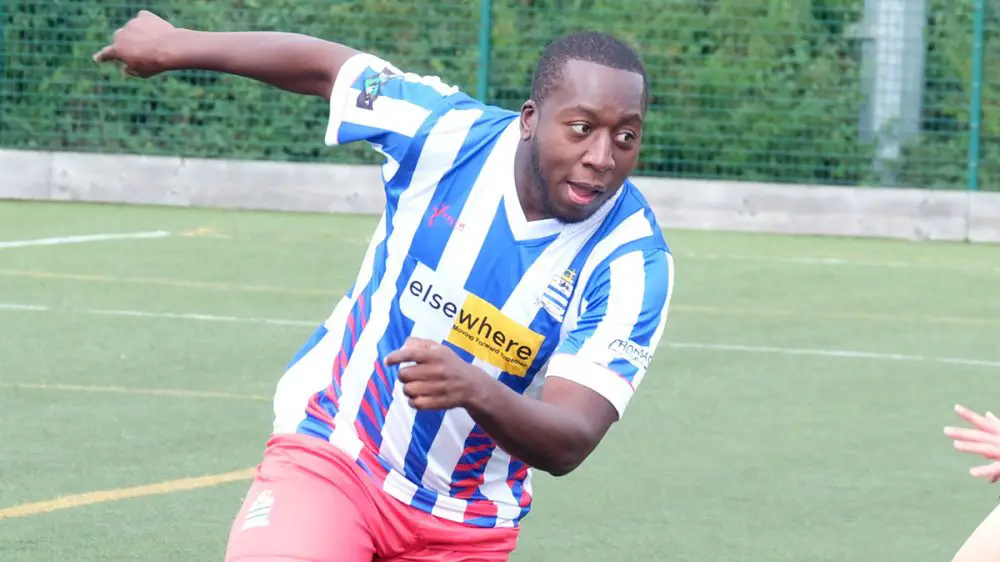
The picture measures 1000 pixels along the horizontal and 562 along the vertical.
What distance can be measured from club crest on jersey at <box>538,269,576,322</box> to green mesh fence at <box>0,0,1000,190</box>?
1357cm

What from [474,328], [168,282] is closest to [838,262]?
[168,282]

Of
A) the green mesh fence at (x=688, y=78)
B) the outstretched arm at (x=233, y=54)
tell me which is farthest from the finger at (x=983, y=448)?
the green mesh fence at (x=688, y=78)

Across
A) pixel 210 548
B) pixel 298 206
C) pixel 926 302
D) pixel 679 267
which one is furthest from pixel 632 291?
pixel 298 206

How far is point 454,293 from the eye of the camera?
457 cm

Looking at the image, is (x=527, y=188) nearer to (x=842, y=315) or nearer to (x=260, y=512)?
(x=260, y=512)

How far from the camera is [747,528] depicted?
23.2 feet

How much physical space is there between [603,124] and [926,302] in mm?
9396

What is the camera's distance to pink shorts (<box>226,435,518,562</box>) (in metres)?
4.41

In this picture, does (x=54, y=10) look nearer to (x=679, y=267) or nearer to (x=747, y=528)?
(x=679, y=267)

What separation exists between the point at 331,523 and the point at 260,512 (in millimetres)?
165

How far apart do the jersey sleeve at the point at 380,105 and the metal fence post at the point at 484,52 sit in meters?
13.9

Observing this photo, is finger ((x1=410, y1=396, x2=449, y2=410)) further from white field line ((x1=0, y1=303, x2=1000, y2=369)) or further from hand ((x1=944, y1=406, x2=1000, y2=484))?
white field line ((x1=0, y1=303, x2=1000, y2=369))

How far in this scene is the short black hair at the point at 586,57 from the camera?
4.39m

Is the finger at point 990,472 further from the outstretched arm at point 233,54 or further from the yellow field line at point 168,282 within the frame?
the yellow field line at point 168,282
